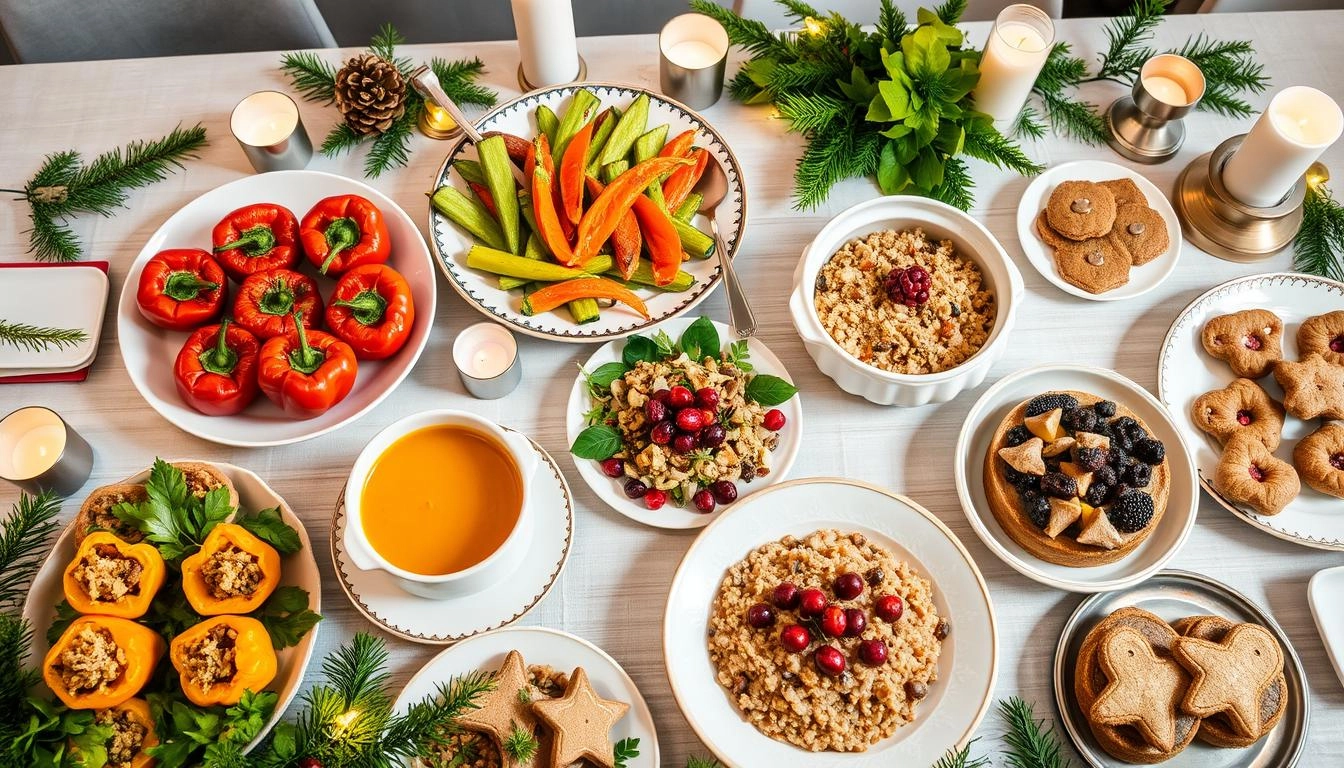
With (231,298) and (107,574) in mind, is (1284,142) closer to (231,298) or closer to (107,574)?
(231,298)

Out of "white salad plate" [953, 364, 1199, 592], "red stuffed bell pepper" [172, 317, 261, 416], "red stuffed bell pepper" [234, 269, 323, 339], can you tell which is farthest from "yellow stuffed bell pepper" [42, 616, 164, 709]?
"white salad plate" [953, 364, 1199, 592]

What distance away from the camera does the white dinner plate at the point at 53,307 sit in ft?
5.02

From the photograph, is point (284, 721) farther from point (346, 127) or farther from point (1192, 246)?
point (1192, 246)

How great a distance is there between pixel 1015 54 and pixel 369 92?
1241 millimetres

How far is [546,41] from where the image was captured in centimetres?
A: 171

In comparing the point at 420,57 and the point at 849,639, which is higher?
the point at 420,57

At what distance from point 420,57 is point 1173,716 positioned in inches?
73.1

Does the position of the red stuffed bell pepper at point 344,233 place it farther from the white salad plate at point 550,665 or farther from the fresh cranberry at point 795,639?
the fresh cranberry at point 795,639

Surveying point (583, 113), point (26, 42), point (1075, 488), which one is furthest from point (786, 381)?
point (26, 42)

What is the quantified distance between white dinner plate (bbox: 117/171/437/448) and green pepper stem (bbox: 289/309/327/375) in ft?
0.30

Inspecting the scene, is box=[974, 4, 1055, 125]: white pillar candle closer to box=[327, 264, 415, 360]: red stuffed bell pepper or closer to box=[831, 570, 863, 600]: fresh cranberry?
box=[831, 570, 863, 600]: fresh cranberry

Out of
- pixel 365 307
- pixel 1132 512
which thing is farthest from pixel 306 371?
pixel 1132 512

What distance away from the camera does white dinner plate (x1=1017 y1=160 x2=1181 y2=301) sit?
1.63m

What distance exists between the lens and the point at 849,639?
1306 mm
